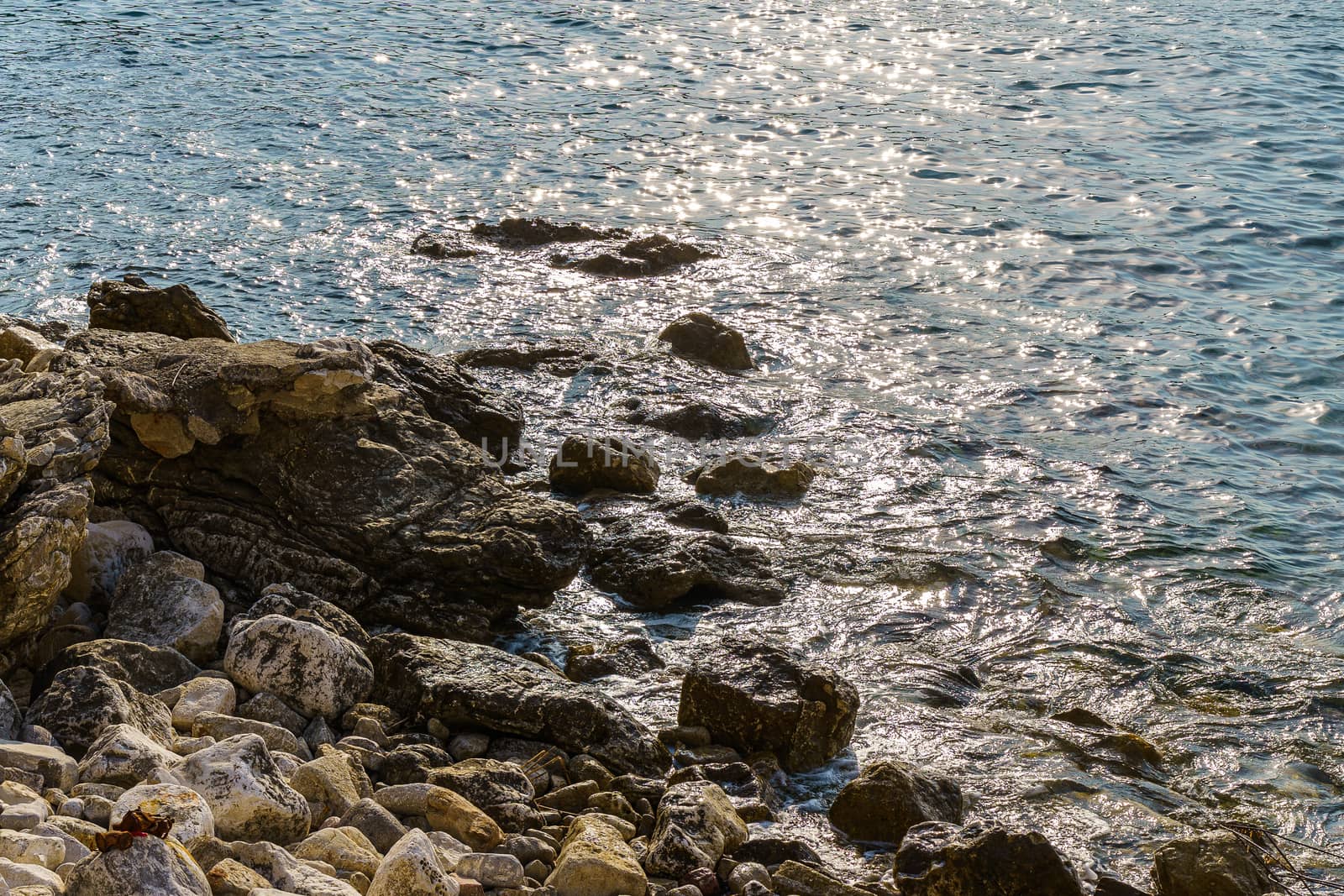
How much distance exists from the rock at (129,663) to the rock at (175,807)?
1196 millimetres

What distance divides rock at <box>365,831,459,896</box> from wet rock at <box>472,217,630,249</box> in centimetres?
1069

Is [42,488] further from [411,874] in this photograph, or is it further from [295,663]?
[411,874]

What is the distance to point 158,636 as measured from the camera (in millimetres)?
5941

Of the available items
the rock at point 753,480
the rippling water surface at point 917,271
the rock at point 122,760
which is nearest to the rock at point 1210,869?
the rippling water surface at point 917,271

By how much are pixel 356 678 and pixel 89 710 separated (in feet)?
4.48

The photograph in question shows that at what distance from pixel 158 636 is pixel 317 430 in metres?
1.78

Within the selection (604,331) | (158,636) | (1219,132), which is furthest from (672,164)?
(158,636)

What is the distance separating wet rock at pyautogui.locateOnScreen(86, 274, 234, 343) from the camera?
29.8 ft

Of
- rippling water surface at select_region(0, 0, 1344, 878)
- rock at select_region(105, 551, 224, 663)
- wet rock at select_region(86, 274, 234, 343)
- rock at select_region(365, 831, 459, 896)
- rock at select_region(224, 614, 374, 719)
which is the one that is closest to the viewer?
rock at select_region(365, 831, 459, 896)

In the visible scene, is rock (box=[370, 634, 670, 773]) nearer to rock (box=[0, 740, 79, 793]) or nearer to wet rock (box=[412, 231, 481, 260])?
rock (box=[0, 740, 79, 793])

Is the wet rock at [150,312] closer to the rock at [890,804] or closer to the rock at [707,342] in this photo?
the rock at [707,342]

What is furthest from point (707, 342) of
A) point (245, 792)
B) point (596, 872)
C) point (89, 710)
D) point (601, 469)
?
point (245, 792)

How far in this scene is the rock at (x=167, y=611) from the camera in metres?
5.96

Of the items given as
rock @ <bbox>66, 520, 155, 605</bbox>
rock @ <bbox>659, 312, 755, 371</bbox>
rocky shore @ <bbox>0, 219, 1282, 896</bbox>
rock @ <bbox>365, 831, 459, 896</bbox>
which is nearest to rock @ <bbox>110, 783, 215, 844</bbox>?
rocky shore @ <bbox>0, 219, 1282, 896</bbox>
